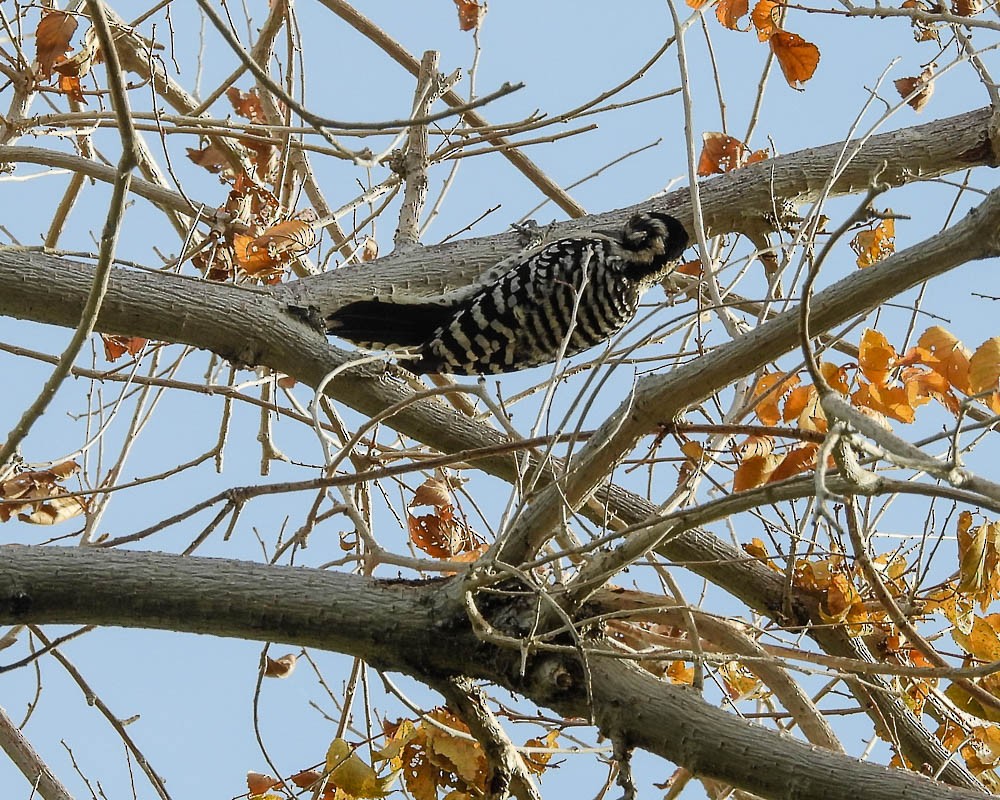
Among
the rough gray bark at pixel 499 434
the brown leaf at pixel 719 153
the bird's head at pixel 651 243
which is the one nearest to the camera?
the rough gray bark at pixel 499 434

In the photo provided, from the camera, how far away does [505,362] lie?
13.4 feet

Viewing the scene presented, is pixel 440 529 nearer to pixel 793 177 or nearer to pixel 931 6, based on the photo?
pixel 793 177

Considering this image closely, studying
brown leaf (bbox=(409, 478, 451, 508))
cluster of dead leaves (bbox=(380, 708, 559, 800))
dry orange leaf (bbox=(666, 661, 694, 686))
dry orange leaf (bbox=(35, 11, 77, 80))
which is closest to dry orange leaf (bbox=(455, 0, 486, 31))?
dry orange leaf (bbox=(35, 11, 77, 80))

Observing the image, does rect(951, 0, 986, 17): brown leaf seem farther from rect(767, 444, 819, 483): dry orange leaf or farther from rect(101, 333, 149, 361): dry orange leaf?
rect(101, 333, 149, 361): dry orange leaf

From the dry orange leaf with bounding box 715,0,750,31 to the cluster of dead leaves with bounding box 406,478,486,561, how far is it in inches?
66.1

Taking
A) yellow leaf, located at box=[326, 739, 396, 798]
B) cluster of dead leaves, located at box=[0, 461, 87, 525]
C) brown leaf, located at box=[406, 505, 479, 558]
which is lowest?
yellow leaf, located at box=[326, 739, 396, 798]

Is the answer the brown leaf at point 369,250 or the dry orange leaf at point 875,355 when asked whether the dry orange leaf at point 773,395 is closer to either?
the dry orange leaf at point 875,355

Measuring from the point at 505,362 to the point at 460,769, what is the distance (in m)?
1.93

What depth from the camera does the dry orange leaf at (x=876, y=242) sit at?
11.0 ft

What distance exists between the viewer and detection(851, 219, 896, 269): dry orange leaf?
3.34 meters

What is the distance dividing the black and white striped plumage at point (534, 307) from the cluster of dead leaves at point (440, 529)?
426mm

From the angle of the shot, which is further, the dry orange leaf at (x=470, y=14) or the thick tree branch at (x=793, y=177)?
the dry orange leaf at (x=470, y=14)

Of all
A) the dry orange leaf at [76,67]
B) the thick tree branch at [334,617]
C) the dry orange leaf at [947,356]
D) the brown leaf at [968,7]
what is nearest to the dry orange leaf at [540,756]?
the thick tree branch at [334,617]

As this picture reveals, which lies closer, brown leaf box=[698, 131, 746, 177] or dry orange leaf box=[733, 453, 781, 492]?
dry orange leaf box=[733, 453, 781, 492]
